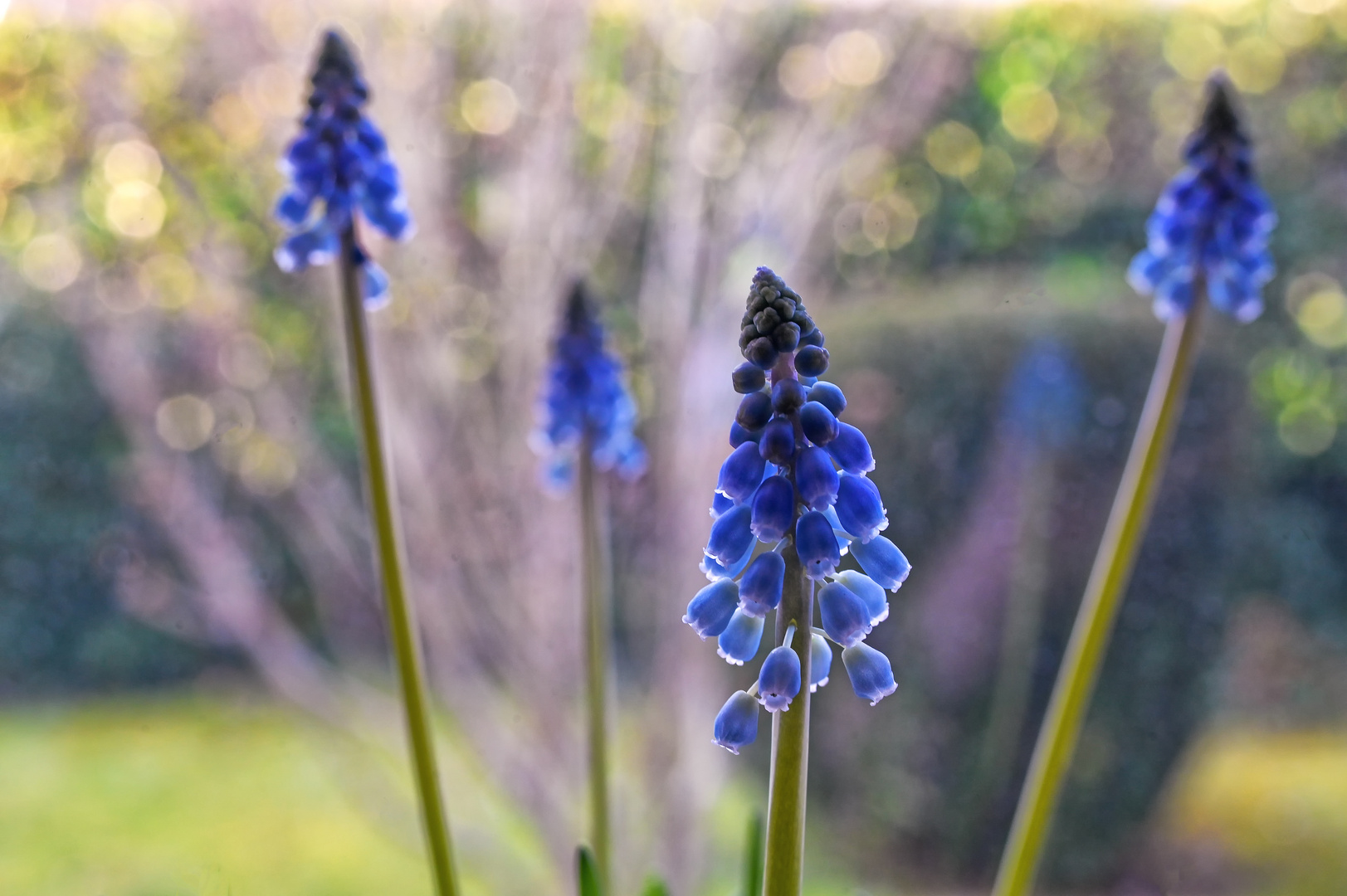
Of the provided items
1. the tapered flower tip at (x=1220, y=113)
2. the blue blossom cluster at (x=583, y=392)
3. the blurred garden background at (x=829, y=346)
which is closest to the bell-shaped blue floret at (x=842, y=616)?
the blue blossom cluster at (x=583, y=392)

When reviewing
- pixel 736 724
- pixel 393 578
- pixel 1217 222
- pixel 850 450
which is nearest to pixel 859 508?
pixel 850 450

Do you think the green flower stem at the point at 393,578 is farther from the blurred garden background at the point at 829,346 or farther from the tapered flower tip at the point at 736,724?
the blurred garden background at the point at 829,346

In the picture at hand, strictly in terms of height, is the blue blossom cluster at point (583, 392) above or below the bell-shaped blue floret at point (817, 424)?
above

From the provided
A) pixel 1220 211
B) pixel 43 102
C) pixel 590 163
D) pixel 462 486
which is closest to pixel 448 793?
pixel 462 486

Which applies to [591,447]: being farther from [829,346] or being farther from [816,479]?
[829,346]

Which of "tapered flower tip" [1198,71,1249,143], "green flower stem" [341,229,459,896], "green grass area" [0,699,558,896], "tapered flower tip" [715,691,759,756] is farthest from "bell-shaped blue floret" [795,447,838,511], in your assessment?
"green grass area" [0,699,558,896]
